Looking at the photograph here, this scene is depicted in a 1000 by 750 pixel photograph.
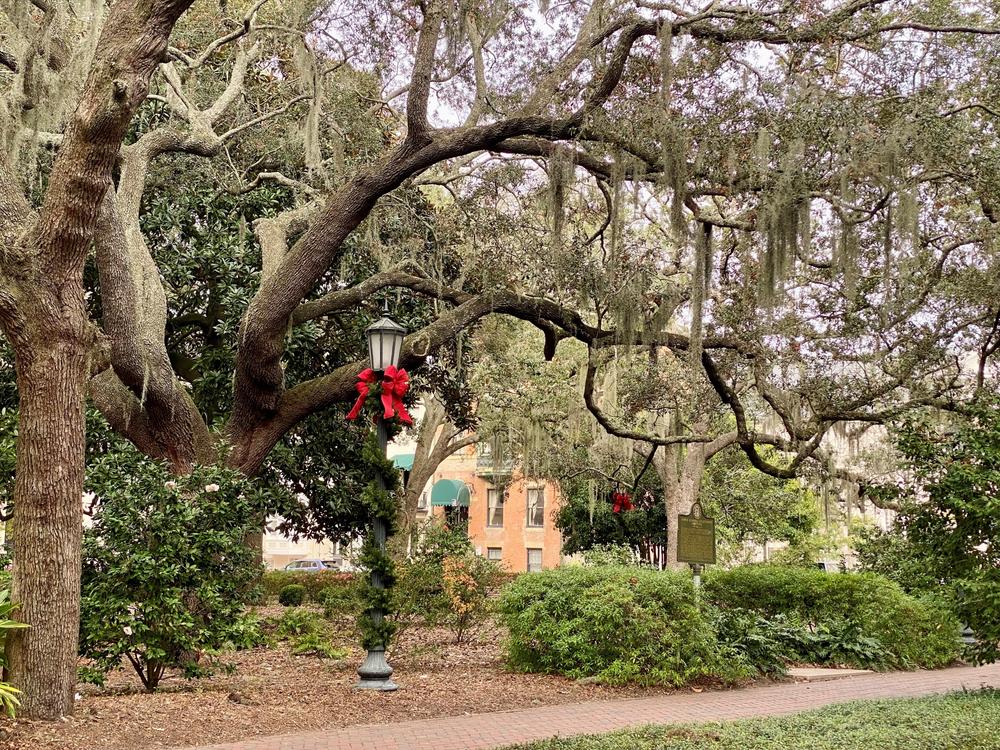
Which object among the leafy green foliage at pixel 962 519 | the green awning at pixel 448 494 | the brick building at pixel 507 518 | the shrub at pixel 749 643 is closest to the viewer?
the leafy green foliage at pixel 962 519

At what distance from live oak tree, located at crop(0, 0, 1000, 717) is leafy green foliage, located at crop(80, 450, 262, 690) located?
1.31 m

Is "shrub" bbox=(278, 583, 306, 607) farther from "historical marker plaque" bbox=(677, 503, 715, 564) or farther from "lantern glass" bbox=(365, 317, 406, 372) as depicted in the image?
"lantern glass" bbox=(365, 317, 406, 372)

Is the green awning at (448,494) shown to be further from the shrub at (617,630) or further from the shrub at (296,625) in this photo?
the shrub at (617,630)

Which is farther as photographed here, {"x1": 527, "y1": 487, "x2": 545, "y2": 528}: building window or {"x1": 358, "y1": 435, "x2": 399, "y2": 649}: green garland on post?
{"x1": 527, "y1": 487, "x2": 545, "y2": 528}: building window

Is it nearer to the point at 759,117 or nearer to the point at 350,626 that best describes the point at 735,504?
the point at 350,626

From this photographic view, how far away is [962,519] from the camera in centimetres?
998

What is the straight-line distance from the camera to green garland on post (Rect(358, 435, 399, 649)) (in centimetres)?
1034

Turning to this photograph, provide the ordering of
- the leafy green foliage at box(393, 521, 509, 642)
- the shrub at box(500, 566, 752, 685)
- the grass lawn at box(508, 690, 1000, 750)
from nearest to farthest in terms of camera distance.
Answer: the grass lawn at box(508, 690, 1000, 750)
the shrub at box(500, 566, 752, 685)
the leafy green foliage at box(393, 521, 509, 642)

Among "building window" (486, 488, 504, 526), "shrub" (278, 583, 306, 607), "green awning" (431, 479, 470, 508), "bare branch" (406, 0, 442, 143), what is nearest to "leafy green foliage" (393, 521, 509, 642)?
"bare branch" (406, 0, 442, 143)

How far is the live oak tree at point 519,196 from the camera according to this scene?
7.87m

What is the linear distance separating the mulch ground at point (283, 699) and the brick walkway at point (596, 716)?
1.13ft

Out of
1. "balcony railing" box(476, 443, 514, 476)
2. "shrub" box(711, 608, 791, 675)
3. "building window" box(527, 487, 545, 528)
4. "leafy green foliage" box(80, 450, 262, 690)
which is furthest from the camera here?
"building window" box(527, 487, 545, 528)

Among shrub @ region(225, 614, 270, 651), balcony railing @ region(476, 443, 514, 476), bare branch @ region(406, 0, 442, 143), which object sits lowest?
shrub @ region(225, 614, 270, 651)

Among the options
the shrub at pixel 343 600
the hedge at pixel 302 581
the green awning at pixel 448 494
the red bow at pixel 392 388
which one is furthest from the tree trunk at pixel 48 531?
the green awning at pixel 448 494
